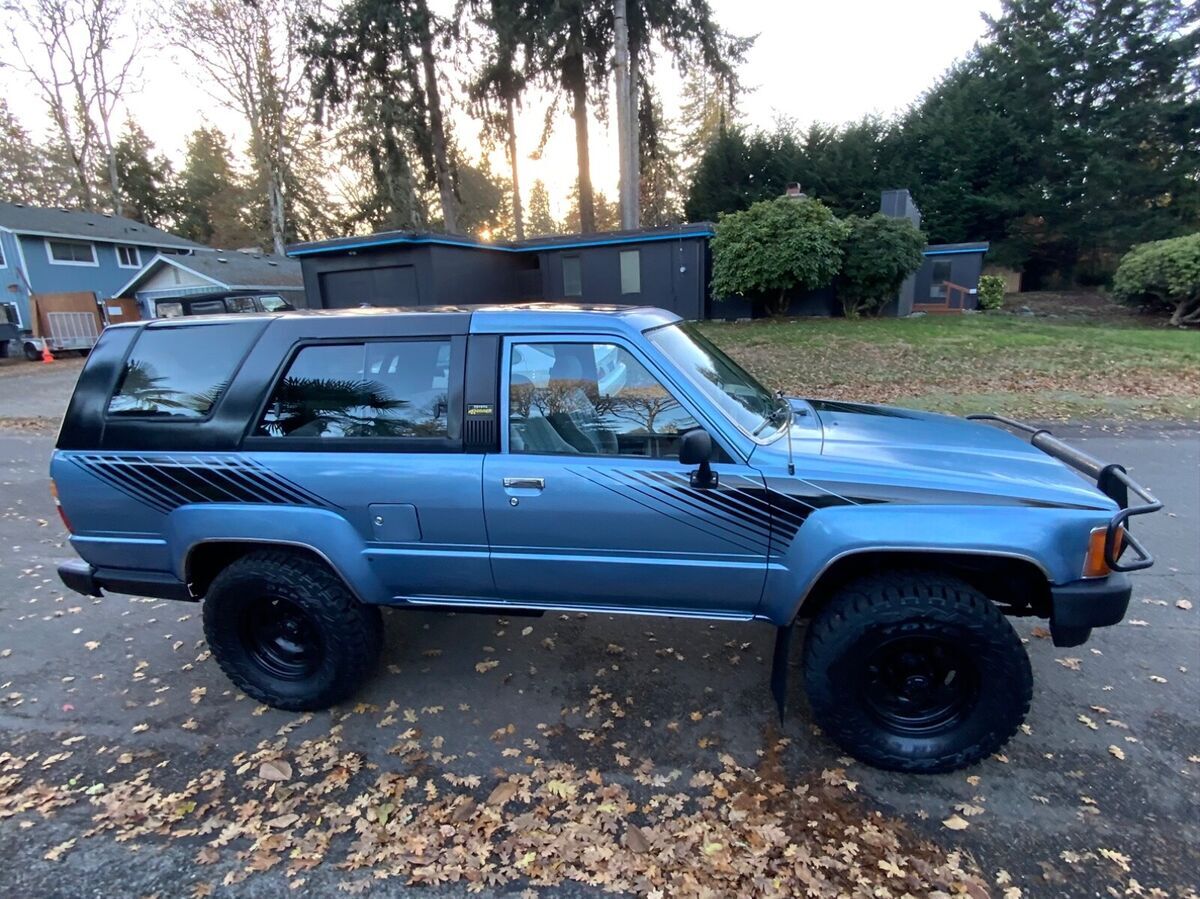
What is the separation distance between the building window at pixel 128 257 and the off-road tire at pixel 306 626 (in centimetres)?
3448

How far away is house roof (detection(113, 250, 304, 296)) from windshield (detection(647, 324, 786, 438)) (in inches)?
1025

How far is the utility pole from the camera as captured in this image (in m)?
18.7

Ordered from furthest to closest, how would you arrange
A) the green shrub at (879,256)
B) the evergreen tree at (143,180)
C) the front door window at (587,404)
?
1. the evergreen tree at (143,180)
2. the green shrub at (879,256)
3. the front door window at (587,404)

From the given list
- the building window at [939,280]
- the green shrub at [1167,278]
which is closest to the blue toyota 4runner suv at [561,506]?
the green shrub at [1167,278]

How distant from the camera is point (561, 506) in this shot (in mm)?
2748

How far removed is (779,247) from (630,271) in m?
4.81

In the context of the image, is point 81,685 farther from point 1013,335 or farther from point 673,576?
point 1013,335

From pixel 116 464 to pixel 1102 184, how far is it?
34986mm

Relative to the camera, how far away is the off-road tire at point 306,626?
3002 millimetres

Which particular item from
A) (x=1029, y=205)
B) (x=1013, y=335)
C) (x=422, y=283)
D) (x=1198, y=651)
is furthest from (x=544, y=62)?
(x=1198, y=651)

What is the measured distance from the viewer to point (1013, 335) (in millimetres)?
15602

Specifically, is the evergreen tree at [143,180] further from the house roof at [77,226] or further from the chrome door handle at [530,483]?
the chrome door handle at [530,483]

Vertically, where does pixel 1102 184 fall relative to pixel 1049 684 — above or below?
above

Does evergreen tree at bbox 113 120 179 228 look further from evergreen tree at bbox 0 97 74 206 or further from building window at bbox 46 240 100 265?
building window at bbox 46 240 100 265
